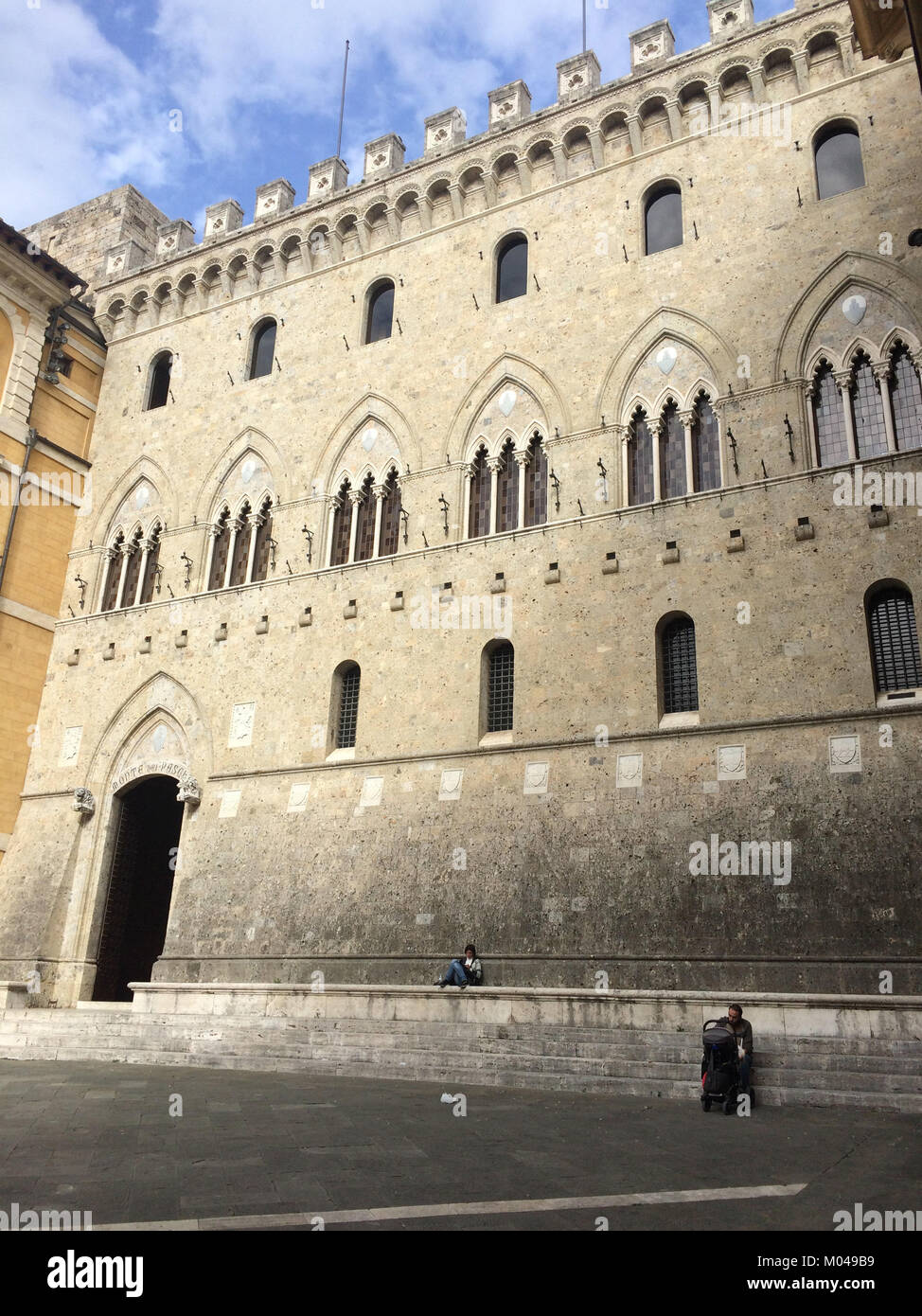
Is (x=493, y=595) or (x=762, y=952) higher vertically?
(x=493, y=595)

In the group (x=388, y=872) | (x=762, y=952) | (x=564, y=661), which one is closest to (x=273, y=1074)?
(x=388, y=872)

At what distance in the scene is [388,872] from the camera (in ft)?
52.5

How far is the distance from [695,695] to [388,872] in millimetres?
5432

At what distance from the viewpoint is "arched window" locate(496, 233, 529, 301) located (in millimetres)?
19156

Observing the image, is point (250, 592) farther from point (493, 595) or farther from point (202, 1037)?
point (202, 1037)

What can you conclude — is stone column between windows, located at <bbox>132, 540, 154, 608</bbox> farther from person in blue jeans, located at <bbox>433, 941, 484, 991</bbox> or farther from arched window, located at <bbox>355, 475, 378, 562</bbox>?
person in blue jeans, located at <bbox>433, 941, 484, 991</bbox>

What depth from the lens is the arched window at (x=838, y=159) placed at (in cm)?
1602

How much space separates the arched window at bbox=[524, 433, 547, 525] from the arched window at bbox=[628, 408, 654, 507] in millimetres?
1517

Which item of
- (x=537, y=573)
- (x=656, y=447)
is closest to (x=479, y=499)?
(x=537, y=573)

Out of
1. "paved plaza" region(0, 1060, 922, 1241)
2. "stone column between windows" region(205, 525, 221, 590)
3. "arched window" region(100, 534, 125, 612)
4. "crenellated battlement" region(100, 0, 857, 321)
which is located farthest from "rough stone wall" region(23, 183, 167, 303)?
"paved plaza" region(0, 1060, 922, 1241)

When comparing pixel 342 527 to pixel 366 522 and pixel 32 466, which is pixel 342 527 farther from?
pixel 32 466

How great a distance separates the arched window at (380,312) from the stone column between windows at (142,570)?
6333mm

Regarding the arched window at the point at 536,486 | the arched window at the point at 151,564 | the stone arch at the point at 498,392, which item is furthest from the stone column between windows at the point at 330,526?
the arched window at the point at 151,564
